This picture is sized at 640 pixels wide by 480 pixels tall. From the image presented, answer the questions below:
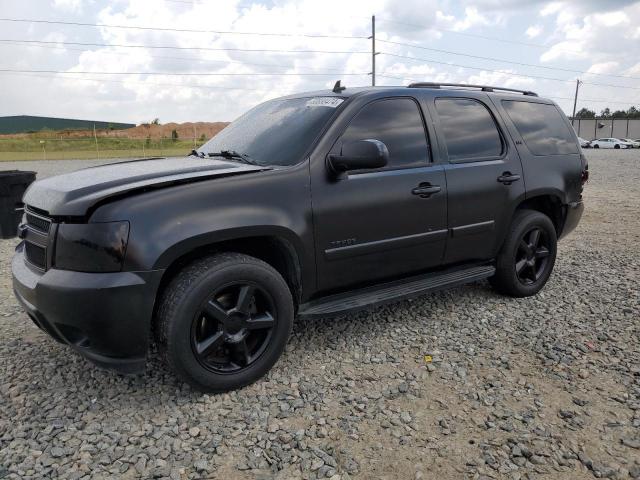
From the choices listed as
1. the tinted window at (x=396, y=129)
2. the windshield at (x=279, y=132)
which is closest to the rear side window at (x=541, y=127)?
the tinted window at (x=396, y=129)

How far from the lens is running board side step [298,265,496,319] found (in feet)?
10.6

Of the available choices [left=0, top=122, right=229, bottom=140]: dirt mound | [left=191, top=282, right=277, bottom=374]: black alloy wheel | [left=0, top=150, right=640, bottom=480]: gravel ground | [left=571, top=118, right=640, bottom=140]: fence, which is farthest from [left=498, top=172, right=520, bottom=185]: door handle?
[left=571, top=118, right=640, bottom=140]: fence

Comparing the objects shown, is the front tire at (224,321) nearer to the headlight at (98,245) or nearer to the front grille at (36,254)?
the headlight at (98,245)

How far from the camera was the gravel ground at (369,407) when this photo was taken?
2336 millimetres

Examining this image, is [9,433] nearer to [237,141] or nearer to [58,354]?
[58,354]

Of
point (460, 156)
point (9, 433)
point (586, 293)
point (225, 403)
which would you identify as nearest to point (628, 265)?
point (586, 293)

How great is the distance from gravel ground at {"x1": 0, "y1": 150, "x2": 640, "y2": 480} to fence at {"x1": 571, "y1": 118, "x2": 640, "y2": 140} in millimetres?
70364

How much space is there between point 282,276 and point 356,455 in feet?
4.01

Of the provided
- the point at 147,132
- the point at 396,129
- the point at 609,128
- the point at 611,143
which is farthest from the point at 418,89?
the point at 609,128

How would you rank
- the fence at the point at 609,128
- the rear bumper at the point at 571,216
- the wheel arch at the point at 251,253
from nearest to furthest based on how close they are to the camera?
the wheel arch at the point at 251,253 → the rear bumper at the point at 571,216 → the fence at the point at 609,128

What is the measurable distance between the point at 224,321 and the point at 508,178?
2.70 m

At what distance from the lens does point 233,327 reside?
287 centimetres

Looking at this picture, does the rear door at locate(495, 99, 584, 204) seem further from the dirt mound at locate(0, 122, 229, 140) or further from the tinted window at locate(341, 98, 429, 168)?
the dirt mound at locate(0, 122, 229, 140)

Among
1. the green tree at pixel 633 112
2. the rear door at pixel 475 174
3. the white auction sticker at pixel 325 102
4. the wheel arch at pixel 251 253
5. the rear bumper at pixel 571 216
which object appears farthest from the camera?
the green tree at pixel 633 112
